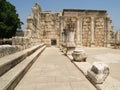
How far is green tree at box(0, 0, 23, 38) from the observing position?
2985cm

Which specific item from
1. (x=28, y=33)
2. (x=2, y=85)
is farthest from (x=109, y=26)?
(x=2, y=85)

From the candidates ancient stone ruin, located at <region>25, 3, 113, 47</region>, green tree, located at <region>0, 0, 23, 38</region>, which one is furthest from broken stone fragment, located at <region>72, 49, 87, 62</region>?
green tree, located at <region>0, 0, 23, 38</region>

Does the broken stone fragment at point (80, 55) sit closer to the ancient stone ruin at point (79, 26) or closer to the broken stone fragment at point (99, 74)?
the broken stone fragment at point (99, 74)

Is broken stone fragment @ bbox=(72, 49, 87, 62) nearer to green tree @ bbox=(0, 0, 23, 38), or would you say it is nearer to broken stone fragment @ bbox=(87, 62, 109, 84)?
broken stone fragment @ bbox=(87, 62, 109, 84)

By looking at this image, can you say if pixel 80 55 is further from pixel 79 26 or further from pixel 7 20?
pixel 7 20

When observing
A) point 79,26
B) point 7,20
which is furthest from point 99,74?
point 7,20

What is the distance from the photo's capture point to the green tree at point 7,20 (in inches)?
1175

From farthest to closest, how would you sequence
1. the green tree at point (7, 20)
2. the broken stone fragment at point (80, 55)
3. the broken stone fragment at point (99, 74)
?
the green tree at point (7, 20) < the broken stone fragment at point (80, 55) < the broken stone fragment at point (99, 74)

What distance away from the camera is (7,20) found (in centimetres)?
3109

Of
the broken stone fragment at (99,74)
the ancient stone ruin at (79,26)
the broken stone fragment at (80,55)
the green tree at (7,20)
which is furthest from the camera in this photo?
the green tree at (7,20)

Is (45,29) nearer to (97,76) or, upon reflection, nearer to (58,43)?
(58,43)

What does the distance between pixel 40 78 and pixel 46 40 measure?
20.6 m

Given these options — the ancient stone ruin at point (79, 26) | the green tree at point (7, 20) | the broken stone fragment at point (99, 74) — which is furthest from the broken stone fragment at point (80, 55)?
the green tree at point (7, 20)

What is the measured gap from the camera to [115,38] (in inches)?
1150
